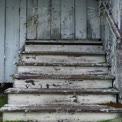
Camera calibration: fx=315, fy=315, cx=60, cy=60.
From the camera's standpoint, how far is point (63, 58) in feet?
12.7

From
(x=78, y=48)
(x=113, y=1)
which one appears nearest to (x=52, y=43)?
(x=78, y=48)

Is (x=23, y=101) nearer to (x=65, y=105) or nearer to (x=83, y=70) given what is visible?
(x=65, y=105)

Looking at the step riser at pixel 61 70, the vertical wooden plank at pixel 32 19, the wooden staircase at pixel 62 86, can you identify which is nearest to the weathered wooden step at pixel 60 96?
the wooden staircase at pixel 62 86

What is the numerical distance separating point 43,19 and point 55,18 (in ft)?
0.55

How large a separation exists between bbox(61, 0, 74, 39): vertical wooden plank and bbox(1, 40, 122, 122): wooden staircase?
0.30 meters

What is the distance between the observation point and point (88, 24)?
4.40 m

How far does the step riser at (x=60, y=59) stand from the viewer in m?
3.85

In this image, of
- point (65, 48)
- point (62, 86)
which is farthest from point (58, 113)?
point (65, 48)

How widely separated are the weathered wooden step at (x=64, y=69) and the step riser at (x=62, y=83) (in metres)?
0.20

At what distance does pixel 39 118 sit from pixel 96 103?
24.9 inches

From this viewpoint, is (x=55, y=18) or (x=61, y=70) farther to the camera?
(x=55, y=18)

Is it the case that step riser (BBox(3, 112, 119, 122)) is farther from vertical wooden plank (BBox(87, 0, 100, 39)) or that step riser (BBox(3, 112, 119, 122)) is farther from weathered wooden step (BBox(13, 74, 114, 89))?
vertical wooden plank (BBox(87, 0, 100, 39))

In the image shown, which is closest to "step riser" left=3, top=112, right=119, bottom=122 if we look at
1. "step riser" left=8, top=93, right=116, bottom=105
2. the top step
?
"step riser" left=8, top=93, right=116, bottom=105

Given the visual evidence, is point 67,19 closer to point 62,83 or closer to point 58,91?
point 62,83
